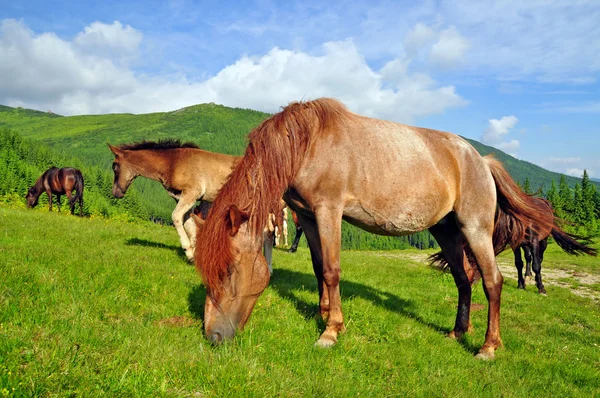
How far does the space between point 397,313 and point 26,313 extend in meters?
5.64

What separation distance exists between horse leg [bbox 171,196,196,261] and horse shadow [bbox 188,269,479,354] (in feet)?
7.18

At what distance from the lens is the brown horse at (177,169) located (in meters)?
9.92

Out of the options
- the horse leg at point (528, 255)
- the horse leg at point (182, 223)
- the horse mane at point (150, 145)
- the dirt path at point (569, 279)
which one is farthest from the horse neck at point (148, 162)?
the horse leg at point (528, 255)

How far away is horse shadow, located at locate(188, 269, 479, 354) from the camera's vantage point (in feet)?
18.1

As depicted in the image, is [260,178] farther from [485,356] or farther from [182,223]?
[182,223]

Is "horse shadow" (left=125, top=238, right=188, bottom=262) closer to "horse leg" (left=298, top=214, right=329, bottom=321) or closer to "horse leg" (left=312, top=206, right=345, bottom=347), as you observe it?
"horse leg" (left=298, top=214, right=329, bottom=321)

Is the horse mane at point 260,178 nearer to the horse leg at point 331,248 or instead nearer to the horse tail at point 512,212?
the horse leg at point 331,248

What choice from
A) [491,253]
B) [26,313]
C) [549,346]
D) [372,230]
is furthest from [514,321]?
[26,313]

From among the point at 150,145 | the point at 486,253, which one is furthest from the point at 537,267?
the point at 150,145

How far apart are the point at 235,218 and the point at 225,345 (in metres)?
1.36

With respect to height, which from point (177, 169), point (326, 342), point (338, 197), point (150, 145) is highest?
point (150, 145)

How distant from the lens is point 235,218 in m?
4.11

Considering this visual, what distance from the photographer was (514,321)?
26.7ft

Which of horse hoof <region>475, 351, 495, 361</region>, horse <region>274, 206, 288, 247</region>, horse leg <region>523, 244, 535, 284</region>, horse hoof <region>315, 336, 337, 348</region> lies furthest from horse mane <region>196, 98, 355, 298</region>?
horse leg <region>523, 244, 535, 284</region>
